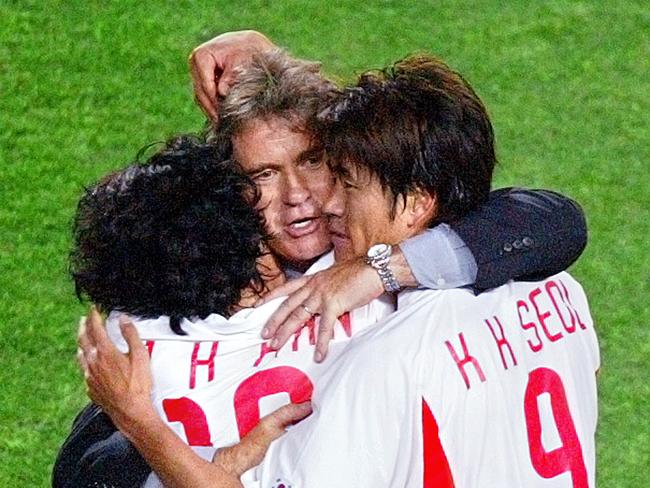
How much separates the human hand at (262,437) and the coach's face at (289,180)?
0.72 metres

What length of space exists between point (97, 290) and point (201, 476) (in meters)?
0.48

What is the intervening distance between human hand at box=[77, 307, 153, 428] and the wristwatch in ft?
1.58

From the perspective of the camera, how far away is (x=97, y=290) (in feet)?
11.0

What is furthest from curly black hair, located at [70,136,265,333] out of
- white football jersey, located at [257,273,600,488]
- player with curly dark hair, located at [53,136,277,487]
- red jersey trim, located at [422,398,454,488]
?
red jersey trim, located at [422,398,454,488]

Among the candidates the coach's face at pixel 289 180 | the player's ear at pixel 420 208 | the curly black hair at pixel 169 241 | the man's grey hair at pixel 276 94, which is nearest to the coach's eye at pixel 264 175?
the coach's face at pixel 289 180

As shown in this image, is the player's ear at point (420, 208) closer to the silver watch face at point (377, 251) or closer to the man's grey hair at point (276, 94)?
the silver watch face at point (377, 251)

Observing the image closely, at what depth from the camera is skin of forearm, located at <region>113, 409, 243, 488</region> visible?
3.06m

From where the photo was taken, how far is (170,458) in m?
3.12

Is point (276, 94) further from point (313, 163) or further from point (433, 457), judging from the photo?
point (433, 457)

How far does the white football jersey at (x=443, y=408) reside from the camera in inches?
114

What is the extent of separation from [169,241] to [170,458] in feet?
1.39

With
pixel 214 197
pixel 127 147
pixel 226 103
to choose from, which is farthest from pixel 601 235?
pixel 214 197

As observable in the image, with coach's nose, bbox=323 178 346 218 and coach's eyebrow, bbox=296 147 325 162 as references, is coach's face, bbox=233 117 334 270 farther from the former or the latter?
coach's nose, bbox=323 178 346 218

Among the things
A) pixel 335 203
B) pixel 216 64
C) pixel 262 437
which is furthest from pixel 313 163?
pixel 262 437
